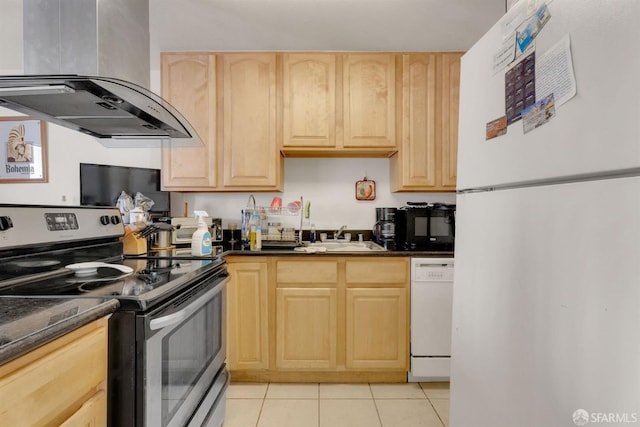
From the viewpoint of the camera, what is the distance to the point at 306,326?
82.3 inches

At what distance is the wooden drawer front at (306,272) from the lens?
2088mm

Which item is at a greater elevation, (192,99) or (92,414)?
(192,99)

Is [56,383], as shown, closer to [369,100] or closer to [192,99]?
[192,99]

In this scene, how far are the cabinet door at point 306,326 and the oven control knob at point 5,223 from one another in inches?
55.0

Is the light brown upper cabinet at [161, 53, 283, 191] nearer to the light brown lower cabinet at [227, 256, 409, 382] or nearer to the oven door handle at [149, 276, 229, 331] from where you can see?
the light brown lower cabinet at [227, 256, 409, 382]

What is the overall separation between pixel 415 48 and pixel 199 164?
6.19 ft

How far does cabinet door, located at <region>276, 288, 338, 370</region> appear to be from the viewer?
6.84 feet

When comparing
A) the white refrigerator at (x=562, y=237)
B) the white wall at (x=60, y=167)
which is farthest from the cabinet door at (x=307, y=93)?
the white wall at (x=60, y=167)

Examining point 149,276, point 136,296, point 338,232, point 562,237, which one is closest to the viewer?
point 562,237

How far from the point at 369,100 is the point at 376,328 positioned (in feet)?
5.41

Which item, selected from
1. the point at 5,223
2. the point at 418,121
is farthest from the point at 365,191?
the point at 5,223

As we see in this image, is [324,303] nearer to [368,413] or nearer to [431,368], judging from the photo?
[368,413]

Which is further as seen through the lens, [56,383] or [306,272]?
[306,272]

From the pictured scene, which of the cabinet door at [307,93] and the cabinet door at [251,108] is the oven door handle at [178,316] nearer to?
the cabinet door at [251,108]
